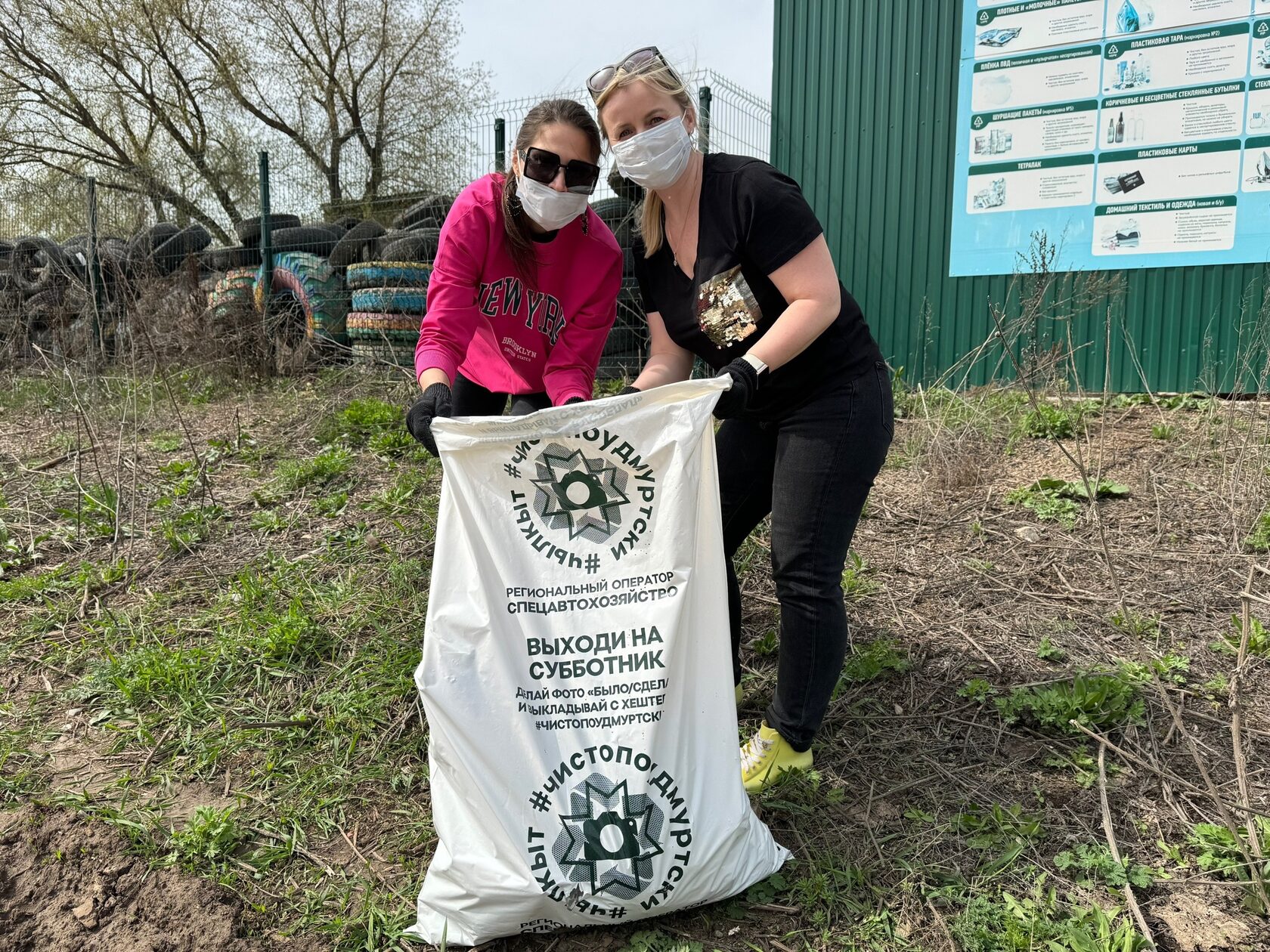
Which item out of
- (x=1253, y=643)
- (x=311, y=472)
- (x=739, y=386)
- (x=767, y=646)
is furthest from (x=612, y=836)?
(x=311, y=472)

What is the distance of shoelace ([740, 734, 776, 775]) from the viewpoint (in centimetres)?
214

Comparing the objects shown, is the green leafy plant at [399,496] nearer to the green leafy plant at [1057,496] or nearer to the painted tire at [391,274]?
the painted tire at [391,274]

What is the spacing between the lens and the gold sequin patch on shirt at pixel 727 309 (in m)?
1.94

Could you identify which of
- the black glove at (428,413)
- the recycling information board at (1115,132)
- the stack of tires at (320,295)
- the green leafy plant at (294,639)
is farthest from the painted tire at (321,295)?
the black glove at (428,413)

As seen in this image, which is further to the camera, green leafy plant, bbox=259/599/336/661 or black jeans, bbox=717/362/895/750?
green leafy plant, bbox=259/599/336/661

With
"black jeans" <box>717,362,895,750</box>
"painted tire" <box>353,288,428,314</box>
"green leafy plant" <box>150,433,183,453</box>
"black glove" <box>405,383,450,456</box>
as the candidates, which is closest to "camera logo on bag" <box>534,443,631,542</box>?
"black glove" <box>405,383,450,456</box>

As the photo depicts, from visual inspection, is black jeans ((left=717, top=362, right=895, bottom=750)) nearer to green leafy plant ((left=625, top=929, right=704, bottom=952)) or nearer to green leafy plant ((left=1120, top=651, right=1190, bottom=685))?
green leafy plant ((left=625, top=929, right=704, bottom=952))

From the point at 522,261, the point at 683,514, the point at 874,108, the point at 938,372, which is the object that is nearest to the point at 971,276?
the point at 938,372

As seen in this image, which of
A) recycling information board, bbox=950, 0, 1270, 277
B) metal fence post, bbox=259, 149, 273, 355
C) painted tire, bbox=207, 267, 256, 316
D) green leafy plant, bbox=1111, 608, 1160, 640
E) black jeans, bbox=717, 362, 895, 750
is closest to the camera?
black jeans, bbox=717, 362, 895, 750

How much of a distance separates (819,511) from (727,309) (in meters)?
0.49

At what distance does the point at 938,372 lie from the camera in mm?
6711

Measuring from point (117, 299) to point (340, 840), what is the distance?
17.9 ft

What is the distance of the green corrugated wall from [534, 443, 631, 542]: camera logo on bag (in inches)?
208

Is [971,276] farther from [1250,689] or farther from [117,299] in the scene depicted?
[117,299]
